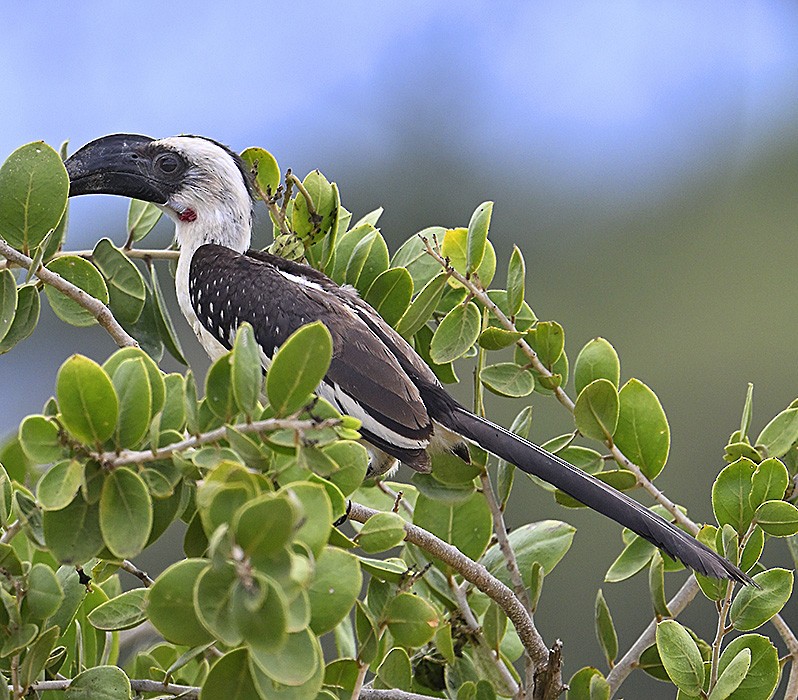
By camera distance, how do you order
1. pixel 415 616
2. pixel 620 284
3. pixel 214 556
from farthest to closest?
pixel 620 284, pixel 415 616, pixel 214 556

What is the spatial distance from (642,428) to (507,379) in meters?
0.20

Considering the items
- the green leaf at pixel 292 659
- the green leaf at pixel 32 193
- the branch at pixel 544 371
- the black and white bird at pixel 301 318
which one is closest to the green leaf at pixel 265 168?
the black and white bird at pixel 301 318

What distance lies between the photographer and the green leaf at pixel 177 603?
2.47 feet

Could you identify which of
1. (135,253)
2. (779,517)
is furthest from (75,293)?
(779,517)

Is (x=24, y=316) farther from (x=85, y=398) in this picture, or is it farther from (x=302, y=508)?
(x=302, y=508)

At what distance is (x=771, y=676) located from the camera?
3.72 feet

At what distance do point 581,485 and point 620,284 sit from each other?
6.34 metres

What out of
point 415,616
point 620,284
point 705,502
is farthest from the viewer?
point 620,284

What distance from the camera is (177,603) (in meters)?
0.77

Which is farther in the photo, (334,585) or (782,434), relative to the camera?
(782,434)

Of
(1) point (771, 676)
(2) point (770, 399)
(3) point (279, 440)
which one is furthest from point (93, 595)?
(2) point (770, 399)

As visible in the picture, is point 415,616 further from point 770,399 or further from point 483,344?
point 770,399

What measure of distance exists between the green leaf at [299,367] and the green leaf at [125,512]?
0.13m

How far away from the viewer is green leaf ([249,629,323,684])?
2.24 ft
